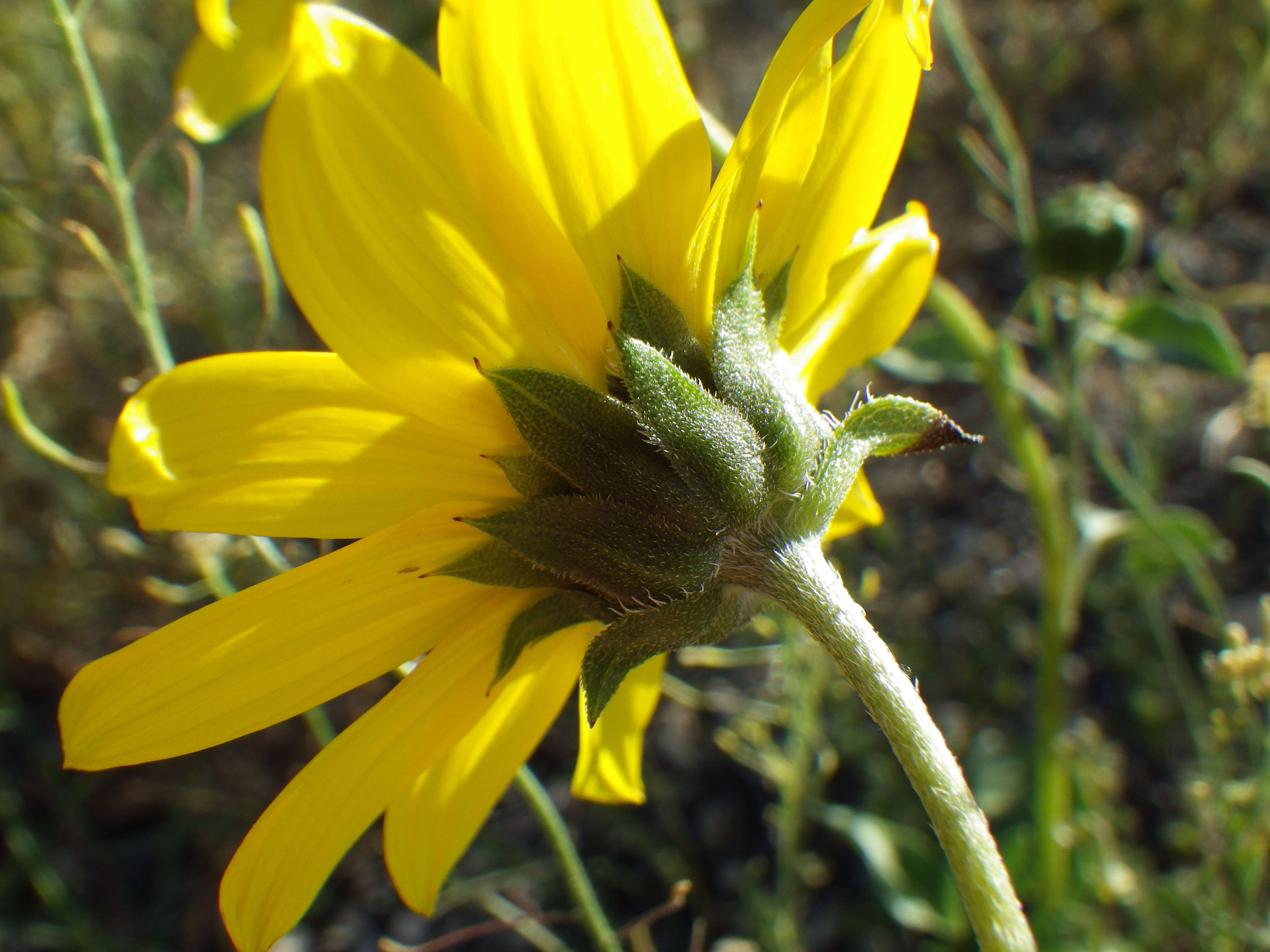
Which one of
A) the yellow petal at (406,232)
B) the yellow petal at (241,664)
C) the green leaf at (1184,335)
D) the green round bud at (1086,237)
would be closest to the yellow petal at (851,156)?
the yellow petal at (406,232)

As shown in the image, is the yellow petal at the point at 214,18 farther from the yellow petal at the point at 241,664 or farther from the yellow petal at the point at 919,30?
the yellow petal at the point at 919,30

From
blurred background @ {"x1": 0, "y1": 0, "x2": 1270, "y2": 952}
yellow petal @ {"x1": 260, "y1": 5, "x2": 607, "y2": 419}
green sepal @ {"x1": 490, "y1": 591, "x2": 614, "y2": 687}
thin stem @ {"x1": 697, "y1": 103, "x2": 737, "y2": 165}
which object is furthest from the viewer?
blurred background @ {"x1": 0, "y1": 0, "x2": 1270, "y2": 952}

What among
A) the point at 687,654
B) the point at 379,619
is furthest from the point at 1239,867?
the point at 379,619

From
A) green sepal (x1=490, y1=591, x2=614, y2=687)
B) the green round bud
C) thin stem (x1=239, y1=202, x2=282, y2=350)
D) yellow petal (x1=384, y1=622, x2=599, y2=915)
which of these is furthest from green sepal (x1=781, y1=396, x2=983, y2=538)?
the green round bud

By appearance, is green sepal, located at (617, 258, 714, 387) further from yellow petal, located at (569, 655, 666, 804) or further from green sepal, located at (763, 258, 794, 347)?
yellow petal, located at (569, 655, 666, 804)

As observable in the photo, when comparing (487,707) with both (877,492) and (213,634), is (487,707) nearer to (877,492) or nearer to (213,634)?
(213,634)

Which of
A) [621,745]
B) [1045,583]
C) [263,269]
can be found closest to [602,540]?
[621,745]
